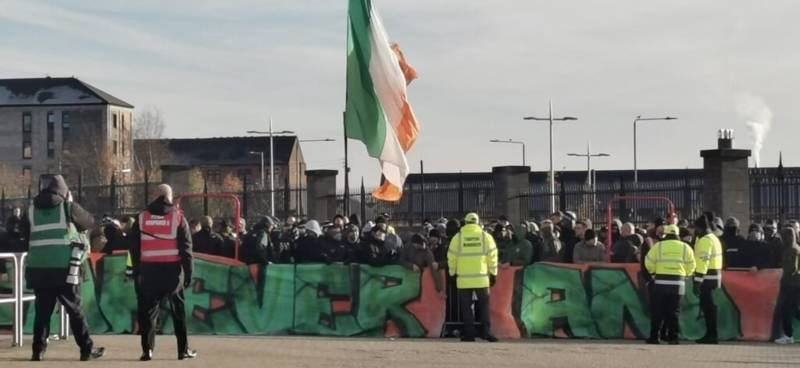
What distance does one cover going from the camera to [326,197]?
3469cm

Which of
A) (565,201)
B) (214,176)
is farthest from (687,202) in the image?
(214,176)

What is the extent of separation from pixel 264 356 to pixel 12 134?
127 meters

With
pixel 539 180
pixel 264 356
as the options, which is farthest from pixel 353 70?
pixel 539 180

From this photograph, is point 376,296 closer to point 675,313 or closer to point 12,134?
point 675,313

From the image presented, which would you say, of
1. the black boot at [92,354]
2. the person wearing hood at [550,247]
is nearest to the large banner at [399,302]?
the person wearing hood at [550,247]

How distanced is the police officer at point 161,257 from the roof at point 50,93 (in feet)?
400

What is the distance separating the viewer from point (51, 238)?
14.4 metres

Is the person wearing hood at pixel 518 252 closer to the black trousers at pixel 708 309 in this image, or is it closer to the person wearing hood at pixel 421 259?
the person wearing hood at pixel 421 259

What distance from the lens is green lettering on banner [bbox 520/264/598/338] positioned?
1981 cm

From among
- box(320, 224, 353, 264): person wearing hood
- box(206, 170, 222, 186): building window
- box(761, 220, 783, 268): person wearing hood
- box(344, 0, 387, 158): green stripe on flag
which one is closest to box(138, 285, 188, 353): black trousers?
box(320, 224, 353, 264): person wearing hood

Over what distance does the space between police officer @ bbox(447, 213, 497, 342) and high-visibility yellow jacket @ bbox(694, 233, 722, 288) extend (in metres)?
2.53

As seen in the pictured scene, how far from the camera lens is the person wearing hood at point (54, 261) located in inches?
566

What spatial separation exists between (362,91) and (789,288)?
6396 mm

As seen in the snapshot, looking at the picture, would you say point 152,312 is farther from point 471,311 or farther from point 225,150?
point 225,150
